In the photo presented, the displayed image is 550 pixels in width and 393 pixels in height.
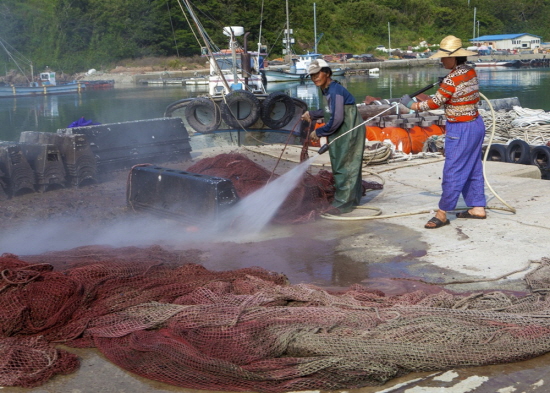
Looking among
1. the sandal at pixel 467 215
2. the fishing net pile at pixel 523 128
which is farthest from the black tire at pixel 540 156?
the sandal at pixel 467 215

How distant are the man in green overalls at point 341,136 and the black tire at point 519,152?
4.79m

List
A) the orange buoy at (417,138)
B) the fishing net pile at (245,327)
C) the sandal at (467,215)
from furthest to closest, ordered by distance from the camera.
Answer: the orange buoy at (417,138), the sandal at (467,215), the fishing net pile at (245,327)

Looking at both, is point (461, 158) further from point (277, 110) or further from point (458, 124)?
point (277, 110)

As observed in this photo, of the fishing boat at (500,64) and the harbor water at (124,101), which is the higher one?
the fishing boat at (500,64)

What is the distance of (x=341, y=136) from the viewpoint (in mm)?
7125

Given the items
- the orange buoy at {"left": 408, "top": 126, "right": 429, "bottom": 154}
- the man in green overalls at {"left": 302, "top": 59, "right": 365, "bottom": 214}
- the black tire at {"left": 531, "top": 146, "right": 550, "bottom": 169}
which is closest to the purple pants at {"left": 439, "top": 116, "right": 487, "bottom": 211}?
the man in green overalls at {"left": 302, "top": 59, "right": 365, "bottom": 214}

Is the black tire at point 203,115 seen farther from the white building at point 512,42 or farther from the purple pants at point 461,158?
the white building at point 512,42

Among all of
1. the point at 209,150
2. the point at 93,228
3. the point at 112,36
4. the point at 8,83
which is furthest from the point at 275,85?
the point at 93,228

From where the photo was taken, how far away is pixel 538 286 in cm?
462

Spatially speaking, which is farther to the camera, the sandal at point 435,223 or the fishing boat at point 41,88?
the fishing boat at point 41,88

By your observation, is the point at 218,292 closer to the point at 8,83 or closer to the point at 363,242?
the point at 363,242

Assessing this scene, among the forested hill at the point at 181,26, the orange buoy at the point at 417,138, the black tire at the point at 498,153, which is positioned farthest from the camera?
the forested hill at the point at 181,26

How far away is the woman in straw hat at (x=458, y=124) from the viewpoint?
6.22m

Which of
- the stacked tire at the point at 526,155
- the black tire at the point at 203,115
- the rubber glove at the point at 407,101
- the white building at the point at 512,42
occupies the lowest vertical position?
the stacked tire at the point at 526,155
